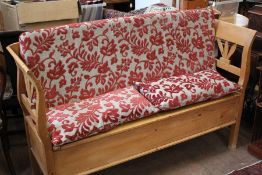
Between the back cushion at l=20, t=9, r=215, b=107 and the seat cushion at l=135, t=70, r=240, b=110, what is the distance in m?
0.12

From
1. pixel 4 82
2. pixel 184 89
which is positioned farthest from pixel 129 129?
pixel 4 82

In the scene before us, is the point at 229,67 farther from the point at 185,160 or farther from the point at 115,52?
the point at 115,52

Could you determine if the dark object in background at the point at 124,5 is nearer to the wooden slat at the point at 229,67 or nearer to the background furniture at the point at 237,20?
the background furniture at the point at 237,20

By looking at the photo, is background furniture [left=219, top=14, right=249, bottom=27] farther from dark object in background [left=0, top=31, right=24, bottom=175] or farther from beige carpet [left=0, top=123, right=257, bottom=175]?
dark object in background [left=0, top=31, right=24, bottom=175]

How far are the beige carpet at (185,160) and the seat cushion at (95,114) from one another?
0.49 metres

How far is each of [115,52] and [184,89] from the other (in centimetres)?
49

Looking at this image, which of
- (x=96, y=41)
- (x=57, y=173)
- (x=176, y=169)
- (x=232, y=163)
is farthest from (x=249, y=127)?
(x=57, y=173)

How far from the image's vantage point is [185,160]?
7.45 feet

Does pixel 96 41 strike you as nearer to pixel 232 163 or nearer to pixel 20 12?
pixel 20 12

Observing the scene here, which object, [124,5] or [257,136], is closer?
[257,136]

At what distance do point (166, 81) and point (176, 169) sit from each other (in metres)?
0.59

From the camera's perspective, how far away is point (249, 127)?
268cm

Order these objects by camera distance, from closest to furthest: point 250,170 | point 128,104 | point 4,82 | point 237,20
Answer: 1. point 128,104
2. point 4,82
3. point 250,170
4. point 237,20

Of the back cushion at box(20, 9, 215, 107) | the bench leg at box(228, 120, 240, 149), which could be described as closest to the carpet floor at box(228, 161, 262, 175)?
the bench leg at box(228, 120, 240, 149)
